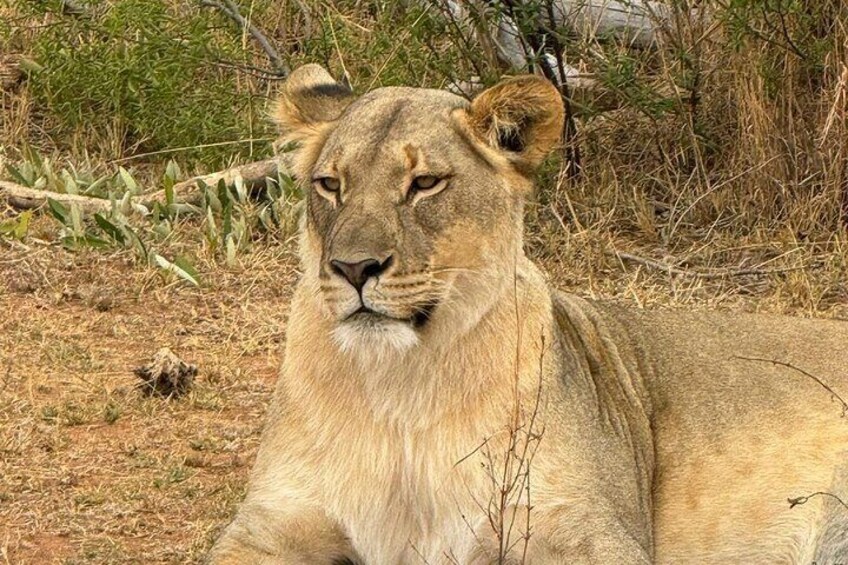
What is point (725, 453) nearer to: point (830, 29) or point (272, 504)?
point (272, 504)

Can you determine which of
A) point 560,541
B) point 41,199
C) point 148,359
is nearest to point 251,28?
point 41,199

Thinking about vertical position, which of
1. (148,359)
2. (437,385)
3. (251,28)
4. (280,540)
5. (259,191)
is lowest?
(148,359)

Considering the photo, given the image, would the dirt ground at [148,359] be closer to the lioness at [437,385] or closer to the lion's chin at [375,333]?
the lioness at [437,385]

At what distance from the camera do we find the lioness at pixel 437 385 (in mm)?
3504

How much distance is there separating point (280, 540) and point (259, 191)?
3.65 m

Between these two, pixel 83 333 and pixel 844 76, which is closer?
pixel 83 333

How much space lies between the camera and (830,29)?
6742 mm

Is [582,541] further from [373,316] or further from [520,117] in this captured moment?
[520,117]

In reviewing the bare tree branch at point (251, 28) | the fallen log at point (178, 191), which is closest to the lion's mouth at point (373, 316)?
the fallen log at point (178, 191)

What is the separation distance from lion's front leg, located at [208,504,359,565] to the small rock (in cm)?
175

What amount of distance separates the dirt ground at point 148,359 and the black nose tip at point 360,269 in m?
1.14

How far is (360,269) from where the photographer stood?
3324mm

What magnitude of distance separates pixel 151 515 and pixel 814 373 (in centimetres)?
166

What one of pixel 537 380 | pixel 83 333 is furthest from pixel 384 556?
pixel 83 333
